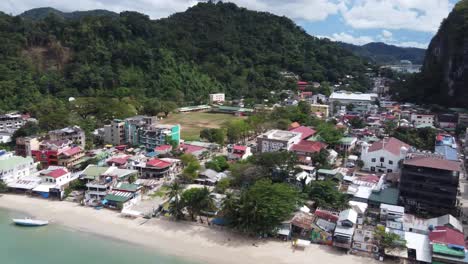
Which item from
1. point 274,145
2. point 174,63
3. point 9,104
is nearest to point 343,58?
point 174,63

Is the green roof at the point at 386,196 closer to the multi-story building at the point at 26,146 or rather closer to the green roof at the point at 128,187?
the green roof at the point at 128,187

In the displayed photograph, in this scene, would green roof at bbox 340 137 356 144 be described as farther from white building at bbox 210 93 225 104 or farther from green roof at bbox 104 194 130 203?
white building at bbox 210 93 225 104

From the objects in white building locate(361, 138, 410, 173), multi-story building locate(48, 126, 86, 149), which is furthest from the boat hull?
white building locate(361, 138, 410, 173)

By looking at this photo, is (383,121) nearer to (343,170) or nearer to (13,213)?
(343,170)

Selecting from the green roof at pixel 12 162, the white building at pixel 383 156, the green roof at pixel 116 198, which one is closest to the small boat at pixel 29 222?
the green roof at pixel 116 198

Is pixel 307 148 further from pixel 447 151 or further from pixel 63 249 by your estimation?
pixel 63 249
